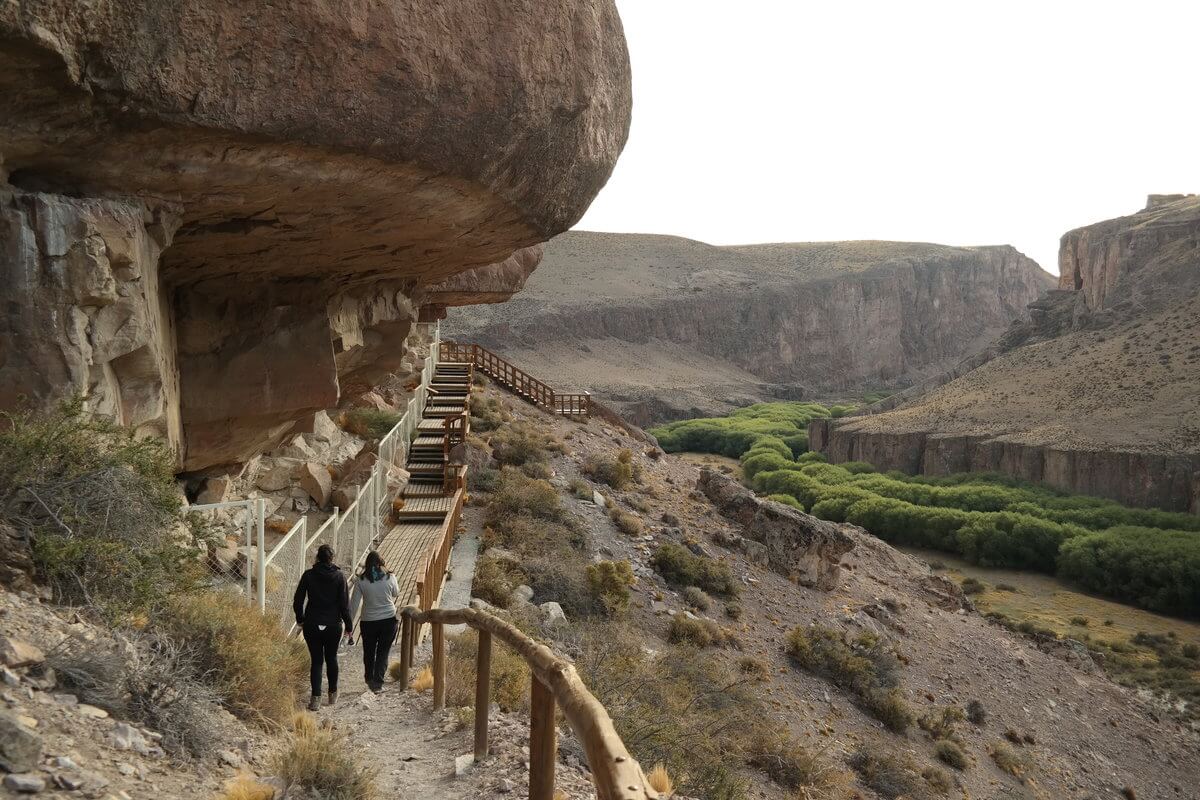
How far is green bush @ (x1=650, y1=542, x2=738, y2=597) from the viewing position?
701 inches

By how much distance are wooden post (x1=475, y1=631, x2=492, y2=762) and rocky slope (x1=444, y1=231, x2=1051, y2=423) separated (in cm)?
6917

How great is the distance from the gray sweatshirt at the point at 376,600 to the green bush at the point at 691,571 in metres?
11.1

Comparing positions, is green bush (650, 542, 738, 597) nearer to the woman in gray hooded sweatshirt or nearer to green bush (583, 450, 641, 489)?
green bush (583, 450, 641, 489)

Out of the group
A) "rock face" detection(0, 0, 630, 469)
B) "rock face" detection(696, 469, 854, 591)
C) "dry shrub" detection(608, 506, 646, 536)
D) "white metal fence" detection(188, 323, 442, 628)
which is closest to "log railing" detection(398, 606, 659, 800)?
"white metal fence" detection(188, 323, 442, 628)

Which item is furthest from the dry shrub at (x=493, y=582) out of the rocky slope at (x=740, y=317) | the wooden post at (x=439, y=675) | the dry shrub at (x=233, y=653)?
the rocky slope at (x=740, y=317)

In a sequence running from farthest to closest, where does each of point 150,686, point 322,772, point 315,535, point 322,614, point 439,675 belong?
point 315,535 < point 439,675 < point 322,614 < point 322,772 < point 150,686

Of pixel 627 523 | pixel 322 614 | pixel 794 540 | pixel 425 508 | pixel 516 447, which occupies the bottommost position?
pixel 794 540

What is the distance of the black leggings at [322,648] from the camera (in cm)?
638

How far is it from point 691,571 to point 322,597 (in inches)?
481

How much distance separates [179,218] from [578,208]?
12.5 feet

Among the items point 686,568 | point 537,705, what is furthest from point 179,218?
point 686,568

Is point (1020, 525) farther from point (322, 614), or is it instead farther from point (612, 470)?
point (322, 614)

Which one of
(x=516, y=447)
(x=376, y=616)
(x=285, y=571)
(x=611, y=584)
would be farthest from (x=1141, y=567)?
(x=376, y=616)

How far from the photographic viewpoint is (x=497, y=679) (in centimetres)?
752
